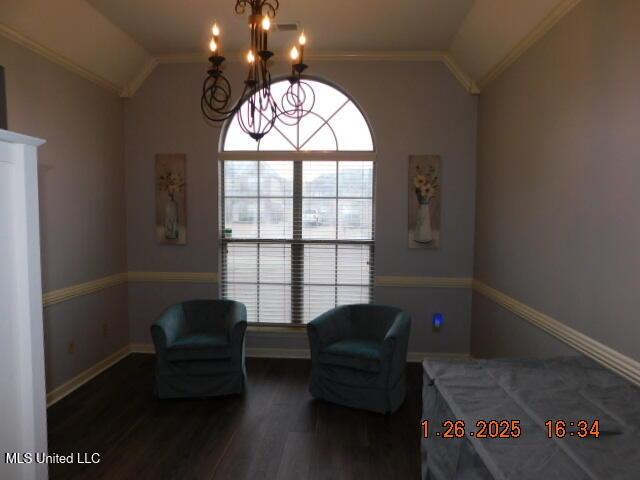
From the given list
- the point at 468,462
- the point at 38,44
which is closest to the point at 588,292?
the point at 468,462

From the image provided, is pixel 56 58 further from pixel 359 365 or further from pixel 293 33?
pixel 359 365

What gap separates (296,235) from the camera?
14.3 feet

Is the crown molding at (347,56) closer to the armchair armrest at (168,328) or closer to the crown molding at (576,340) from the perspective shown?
the crown molding at (576,340)

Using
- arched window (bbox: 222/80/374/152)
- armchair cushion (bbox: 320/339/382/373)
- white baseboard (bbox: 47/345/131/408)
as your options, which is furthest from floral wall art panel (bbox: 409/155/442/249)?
white baseboard (bbox: 47/345/131/408)

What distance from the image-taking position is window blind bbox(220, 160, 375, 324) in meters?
4.30

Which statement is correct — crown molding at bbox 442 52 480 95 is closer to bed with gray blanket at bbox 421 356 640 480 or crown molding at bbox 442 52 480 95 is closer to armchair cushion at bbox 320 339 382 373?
armchair cushion at bbox 320 339 382 373

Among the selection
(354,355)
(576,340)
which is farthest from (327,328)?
(576,340)

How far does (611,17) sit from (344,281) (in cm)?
298

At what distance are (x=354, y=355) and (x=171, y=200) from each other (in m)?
2.44

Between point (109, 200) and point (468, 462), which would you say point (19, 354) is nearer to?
point (468, 462)

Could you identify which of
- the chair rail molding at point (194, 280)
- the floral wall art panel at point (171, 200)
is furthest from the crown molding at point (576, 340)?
the floral wall art panel at point (171, 200)

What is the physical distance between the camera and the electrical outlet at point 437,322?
4.21 m

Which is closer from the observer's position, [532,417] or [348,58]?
[532,417]

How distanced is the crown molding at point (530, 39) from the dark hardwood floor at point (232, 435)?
8.84 feet
